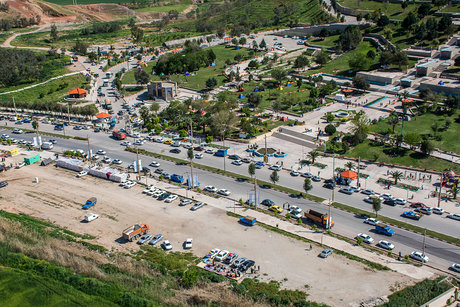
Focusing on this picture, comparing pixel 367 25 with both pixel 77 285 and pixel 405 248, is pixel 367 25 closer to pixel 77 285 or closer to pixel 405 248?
pixel 405 248

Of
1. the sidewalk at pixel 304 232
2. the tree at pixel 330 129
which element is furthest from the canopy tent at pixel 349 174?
A: the tree at pixel 330 129

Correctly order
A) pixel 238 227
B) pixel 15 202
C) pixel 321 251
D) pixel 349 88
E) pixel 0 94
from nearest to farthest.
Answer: pixel 321 251, pixel 238 227, pixel 15 202, pixel 349 88, pixel 0 94

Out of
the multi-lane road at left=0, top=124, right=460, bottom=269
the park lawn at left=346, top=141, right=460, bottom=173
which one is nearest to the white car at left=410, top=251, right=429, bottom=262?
the multi-lane road at left=0, top=124, right=460, bottom=269

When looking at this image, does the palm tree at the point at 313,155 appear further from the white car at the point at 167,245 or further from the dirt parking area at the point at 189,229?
the white car at the point at 167,245

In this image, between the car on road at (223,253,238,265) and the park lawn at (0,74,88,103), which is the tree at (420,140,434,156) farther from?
the park lawn at (0,74,88,103)

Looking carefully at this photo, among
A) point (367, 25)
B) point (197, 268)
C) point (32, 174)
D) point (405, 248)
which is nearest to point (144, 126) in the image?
point (32, 174)
